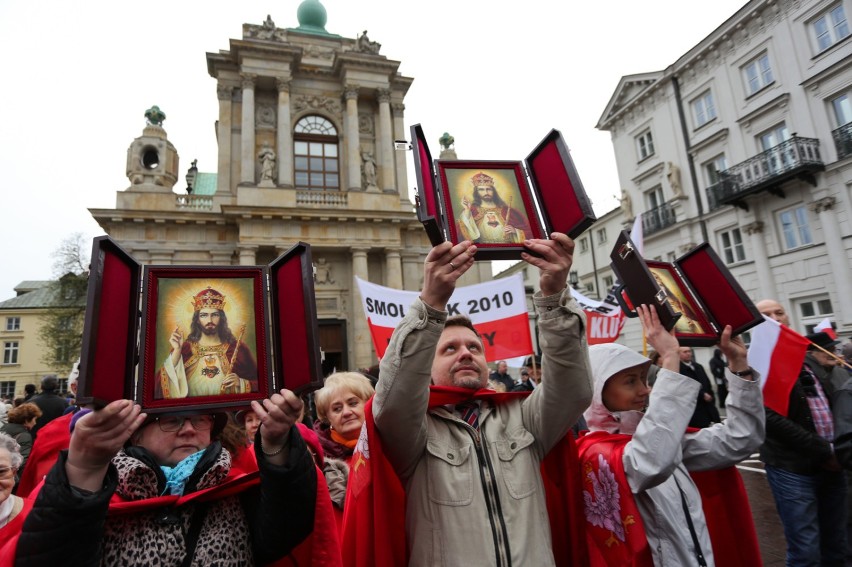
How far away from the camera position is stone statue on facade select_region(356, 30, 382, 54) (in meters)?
24.6

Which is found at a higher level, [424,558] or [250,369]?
[250,369]

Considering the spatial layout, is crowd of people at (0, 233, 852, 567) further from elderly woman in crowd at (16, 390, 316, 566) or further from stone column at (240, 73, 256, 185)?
stone column at (240, 73, 256, 185)

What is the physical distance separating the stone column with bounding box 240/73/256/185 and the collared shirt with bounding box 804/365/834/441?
20.6 m

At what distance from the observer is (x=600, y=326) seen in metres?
7.81

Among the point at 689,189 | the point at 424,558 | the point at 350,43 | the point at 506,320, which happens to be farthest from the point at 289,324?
the point at 350,43

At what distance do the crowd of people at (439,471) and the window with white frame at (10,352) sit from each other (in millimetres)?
58492

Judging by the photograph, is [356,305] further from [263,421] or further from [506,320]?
[263,421]

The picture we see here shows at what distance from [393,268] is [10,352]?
47456mm

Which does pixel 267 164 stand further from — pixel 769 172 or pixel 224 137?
pixel 769 172

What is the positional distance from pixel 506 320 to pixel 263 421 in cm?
616

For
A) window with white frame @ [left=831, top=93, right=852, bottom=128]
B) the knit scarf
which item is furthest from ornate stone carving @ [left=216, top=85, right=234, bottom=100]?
the knit scarf

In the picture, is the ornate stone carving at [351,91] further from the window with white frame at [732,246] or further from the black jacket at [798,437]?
the black jacket at [798,437]

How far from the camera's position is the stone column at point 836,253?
15342 millimetres

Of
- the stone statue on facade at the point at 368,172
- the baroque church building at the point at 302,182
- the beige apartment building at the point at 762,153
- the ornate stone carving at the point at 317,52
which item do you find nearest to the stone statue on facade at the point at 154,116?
the baroque church building at the point at 302,182
